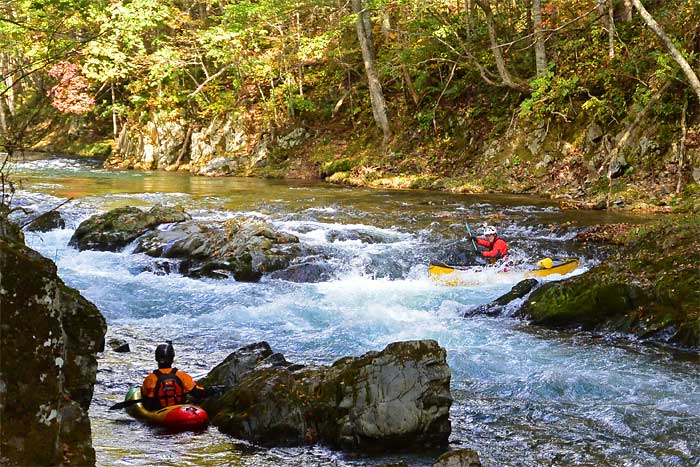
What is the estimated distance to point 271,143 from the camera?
2577cm

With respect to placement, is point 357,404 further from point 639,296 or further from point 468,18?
point 468,18

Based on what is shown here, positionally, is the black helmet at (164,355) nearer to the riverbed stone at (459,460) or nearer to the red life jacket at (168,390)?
the red life jacket at (168,390)

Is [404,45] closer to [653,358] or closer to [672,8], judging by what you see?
[672,8]

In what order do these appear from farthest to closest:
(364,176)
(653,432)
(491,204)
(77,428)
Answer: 1. (364,176)
2. (491,204)
3. (653,432)
4. (77,428)

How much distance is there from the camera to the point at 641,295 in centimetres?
841

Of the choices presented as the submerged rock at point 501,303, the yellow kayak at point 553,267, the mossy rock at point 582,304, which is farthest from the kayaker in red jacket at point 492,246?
the mossy rock at point 582,304

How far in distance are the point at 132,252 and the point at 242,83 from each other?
51.3 feet

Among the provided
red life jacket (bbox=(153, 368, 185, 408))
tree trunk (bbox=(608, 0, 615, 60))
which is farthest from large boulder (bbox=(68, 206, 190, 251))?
tree trunk (bbox=(608, 0, 615, 60))

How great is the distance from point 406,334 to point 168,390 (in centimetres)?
339

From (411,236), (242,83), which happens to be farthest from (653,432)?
(242,83)

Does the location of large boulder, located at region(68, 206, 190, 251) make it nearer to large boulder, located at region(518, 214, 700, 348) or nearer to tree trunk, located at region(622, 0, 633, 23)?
large boulder, located at region(518, 214, 700, 348)

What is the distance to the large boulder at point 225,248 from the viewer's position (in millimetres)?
11742

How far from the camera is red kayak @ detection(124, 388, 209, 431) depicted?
230 inches

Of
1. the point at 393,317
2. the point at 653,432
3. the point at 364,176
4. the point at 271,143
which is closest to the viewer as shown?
the point at 653,432
